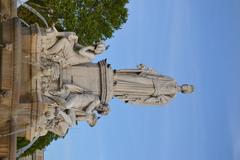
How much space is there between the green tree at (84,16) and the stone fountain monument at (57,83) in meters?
14.3

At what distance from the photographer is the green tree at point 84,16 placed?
3344cm

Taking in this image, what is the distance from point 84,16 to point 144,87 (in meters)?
16.3

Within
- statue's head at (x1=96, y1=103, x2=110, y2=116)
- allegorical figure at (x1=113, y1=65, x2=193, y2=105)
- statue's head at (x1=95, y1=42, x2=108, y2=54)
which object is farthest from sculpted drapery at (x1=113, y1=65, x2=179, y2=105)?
statue's head at (x1=95, y1=42, x2=108, y2=54)

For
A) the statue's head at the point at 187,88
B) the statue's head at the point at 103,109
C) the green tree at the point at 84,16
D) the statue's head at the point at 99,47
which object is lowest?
the statue's head at the point at 103,109

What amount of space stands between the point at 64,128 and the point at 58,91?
103 cm

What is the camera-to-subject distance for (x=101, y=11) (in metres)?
35.5

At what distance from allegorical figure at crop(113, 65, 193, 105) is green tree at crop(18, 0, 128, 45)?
13915 mm

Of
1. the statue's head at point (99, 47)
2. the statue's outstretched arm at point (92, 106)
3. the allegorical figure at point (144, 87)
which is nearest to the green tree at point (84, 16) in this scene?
the allegorical figure at point (144, 87)

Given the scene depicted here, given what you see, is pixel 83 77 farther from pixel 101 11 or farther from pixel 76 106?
pixel 101 11

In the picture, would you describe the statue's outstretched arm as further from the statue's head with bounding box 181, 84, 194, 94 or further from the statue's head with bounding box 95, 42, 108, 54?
the statue's head with bounding box 181, 84, 194, 94

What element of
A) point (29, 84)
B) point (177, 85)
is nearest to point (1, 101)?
point (29, 84)

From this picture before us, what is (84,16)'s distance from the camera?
34594 mm

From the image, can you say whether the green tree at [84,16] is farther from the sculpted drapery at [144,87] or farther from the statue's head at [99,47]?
the statue's head at [99,47]

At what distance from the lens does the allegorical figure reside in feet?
61.4
